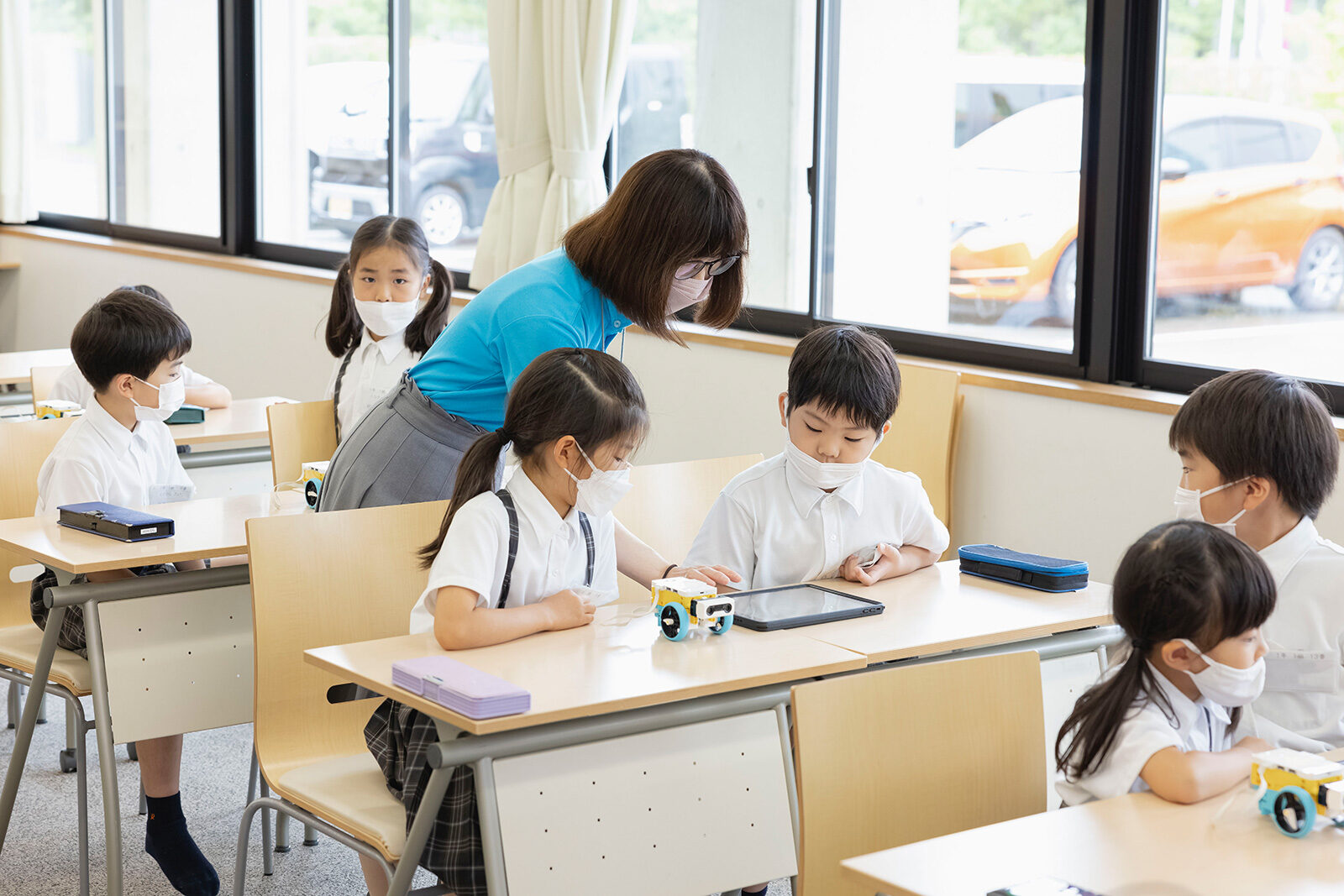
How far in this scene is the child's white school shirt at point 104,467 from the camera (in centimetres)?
282

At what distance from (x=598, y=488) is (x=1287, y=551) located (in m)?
0.95

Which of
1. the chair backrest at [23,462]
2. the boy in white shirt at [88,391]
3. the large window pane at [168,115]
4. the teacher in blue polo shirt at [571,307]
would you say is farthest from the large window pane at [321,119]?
the teacher in blue polo shirt at [571,307]

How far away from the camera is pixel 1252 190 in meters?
3.30

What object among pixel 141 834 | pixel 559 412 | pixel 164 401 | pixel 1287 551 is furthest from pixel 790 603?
pixel 141 834

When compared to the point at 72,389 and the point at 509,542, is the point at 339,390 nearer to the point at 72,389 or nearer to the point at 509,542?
the point at 72,389

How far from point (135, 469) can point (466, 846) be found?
4.69 feet

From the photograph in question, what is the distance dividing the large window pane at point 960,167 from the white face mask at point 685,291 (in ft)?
5.40

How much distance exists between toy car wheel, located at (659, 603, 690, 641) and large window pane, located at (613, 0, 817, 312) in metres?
2.36

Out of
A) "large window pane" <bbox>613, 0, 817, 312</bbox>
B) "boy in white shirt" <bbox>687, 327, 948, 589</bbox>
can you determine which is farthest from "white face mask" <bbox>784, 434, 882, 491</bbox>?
"large window pane" <bbox>613, 0, 817, 312</bbox>

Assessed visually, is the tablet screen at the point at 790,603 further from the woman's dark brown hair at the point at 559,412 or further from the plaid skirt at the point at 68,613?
the plaid skirt at the point at 68,613

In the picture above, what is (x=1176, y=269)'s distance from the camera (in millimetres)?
3457

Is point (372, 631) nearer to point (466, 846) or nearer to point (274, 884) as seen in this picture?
point (466, 846)

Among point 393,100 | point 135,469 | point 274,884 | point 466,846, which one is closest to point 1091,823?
point 466,846

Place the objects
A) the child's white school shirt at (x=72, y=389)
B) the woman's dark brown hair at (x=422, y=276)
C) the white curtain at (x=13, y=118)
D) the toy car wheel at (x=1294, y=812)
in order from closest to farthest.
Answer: the toy car wheel at (x=1294, y=812), the woman's dark brown hair at (x=422, y=276), the child's white school shirt at (x=72, y=389), the white curtain at (x=13, y=118)
